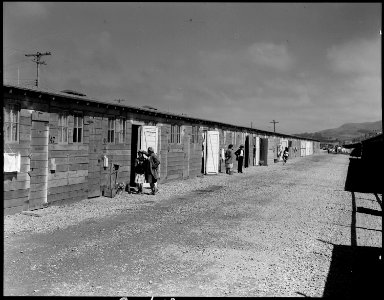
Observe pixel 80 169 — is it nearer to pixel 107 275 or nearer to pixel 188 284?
pixel 107 275

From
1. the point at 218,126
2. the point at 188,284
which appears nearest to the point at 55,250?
the point at 188,284

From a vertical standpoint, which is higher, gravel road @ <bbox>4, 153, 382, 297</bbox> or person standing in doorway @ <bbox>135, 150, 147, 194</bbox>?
person standing in doorway @ <bbox>135, 150, 147, 194</bbox>

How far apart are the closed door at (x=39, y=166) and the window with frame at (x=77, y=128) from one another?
126 centimetres

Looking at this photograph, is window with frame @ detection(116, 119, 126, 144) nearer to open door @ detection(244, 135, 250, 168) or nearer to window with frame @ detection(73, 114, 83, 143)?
window with frame @ detection(73, 114, 83, 143)

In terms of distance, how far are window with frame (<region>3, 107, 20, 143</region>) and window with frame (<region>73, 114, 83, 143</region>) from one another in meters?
2.36

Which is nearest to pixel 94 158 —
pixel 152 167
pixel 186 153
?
pixel 152 167

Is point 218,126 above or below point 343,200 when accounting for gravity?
above

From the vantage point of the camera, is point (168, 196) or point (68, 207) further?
point (168, 196)

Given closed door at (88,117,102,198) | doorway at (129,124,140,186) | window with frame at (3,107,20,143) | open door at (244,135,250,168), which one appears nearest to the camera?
window with frame at (3,107,20,143)

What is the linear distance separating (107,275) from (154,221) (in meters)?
3.85

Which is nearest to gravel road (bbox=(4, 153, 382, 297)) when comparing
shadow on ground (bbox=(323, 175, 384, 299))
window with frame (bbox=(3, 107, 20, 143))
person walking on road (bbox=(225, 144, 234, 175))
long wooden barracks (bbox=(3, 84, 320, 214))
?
shadow on ground (bbox=(323, 175, 384, 299))

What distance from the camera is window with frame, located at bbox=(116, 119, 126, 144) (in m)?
14.5

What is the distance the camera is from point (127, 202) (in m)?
12.3

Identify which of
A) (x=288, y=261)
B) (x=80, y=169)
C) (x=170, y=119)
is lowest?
(x=288, y=261)
